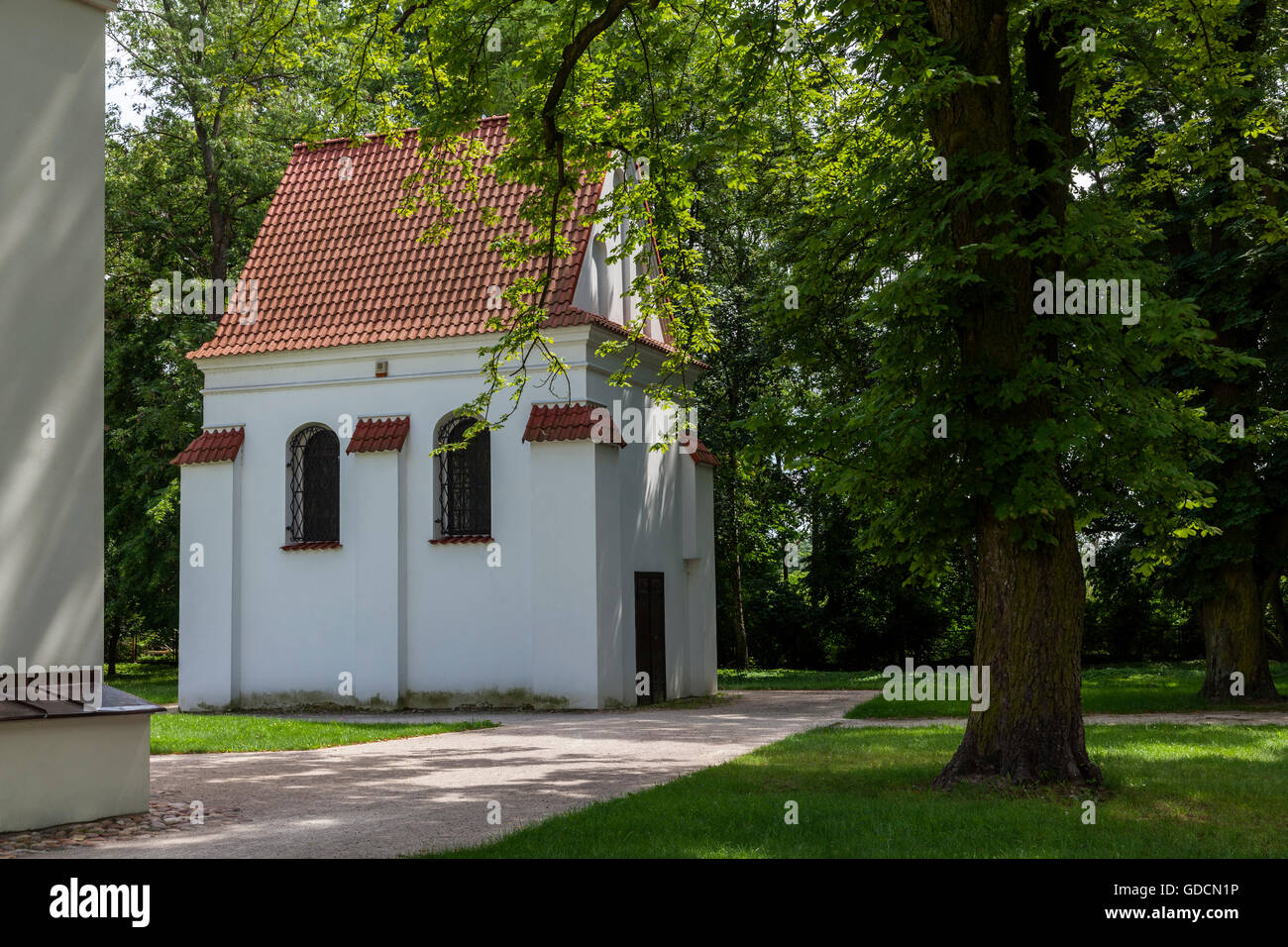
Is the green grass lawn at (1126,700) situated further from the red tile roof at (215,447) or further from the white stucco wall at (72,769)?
the red tile roof at (215,447)

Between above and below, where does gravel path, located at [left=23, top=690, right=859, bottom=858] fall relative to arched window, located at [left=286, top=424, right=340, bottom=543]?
below

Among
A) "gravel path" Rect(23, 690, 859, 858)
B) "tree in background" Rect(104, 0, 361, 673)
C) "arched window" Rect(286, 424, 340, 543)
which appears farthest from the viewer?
"tree in background" Rect(104, 0, 361, 673)

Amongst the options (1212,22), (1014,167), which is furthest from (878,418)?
(1212,22)

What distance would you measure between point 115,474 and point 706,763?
24697mm

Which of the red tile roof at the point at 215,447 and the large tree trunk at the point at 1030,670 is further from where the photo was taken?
the red tile roof at the point at 215,447

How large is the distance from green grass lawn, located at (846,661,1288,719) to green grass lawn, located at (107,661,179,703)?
559 inches

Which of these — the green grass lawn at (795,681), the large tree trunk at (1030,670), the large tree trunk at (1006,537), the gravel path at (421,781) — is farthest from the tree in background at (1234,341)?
the large tree trunk at (1030,670)

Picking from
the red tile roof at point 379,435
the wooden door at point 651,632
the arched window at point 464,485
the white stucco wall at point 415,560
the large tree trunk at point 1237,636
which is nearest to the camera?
the large tree trunk at point 1237,636

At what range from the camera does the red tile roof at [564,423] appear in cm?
2145

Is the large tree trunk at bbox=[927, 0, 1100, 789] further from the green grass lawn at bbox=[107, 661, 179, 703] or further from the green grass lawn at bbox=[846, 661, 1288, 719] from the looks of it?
the green grass lawn at bbox=[107, 661, 179, 703]

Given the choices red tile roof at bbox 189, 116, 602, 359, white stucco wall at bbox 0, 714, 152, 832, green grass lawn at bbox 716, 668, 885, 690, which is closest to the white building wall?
red tile roof at bbox 189, 116, 602, 359

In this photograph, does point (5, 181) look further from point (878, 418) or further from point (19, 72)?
point (878, 418)

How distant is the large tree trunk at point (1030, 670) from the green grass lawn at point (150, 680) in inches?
705

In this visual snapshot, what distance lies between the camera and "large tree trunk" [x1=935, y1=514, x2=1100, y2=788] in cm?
1041
